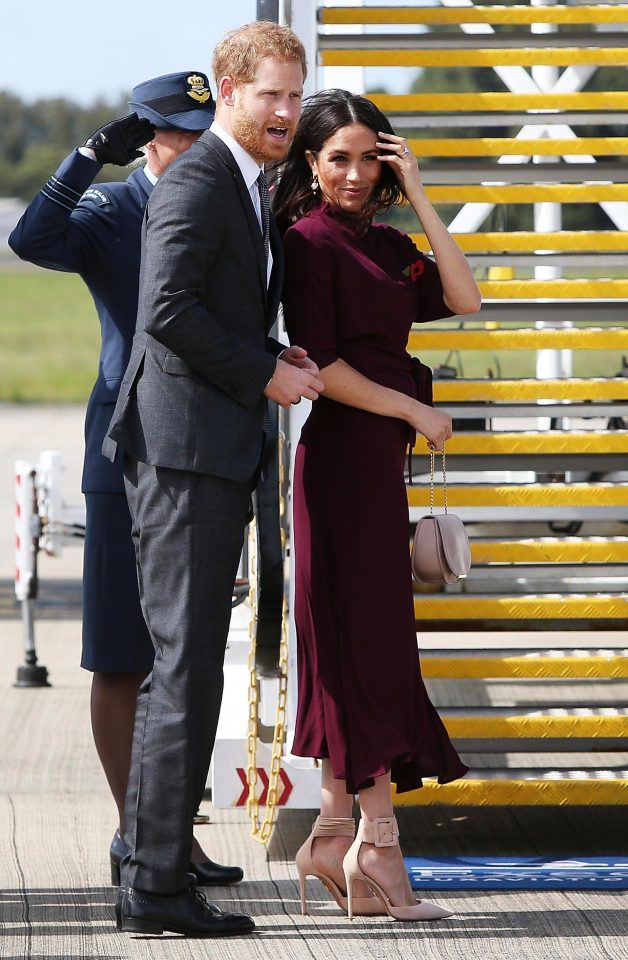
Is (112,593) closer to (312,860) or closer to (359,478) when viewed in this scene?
(359,478)

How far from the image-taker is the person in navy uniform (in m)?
3.61

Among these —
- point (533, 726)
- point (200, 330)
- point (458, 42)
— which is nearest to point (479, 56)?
point (458, 42)

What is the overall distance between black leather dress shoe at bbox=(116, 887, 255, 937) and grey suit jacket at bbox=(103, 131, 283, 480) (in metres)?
0.92

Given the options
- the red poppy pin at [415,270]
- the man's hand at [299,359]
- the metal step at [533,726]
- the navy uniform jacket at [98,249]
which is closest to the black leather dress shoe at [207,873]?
the metal step at [533,726]

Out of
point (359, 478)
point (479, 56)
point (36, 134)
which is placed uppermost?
point (36, 134)

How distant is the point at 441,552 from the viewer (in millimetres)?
3473

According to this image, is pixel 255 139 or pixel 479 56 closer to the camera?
pixel 255 139

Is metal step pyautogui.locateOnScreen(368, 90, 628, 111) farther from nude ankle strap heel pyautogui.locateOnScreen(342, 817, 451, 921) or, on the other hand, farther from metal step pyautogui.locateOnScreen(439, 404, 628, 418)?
nude ankle strap heel pyautogui.locateOnScreen(342, 817, 451, 921)

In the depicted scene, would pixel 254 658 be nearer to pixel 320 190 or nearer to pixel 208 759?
pixel 208 759

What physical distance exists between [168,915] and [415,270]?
1.53 meters

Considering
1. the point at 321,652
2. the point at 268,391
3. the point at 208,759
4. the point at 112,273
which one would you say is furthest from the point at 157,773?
the point at 112,273

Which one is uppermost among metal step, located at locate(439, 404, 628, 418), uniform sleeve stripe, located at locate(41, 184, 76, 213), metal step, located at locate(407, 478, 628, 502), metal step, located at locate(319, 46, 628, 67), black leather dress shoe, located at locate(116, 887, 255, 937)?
metal step, located at locate(319, 46, 628, 67)

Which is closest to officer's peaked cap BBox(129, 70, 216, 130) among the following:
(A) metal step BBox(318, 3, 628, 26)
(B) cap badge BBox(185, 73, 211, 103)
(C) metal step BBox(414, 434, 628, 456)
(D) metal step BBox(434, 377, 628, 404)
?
(B) cap badge BBox(185, 73, 211, 103)

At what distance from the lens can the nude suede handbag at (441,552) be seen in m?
3.46
